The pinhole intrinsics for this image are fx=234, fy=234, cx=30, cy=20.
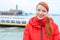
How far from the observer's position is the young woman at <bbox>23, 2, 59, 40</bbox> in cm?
202

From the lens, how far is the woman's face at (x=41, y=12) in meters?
2.02

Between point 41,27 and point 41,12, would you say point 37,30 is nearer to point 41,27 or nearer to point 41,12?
point 41,27

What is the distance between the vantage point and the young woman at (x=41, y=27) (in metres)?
2.02

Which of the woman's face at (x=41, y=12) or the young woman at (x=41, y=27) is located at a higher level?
the woman's face at (x=41, y=12)

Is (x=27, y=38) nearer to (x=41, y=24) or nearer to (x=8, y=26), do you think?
(x=41, y=24)

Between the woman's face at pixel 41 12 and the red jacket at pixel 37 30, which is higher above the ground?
the woman's face at pixel 41 12

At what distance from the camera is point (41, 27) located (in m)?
2.05

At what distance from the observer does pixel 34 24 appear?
2.03 metres

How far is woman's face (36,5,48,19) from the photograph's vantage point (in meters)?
2.02

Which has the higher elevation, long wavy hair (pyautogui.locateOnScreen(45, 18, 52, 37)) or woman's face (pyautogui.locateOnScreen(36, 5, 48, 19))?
woman's face (pyautogui.locateOnScreen(36, 5, 48, 19))

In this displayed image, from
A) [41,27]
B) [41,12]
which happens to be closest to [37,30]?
[41,27]

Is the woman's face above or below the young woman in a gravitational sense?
above

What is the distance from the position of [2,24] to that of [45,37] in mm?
24309

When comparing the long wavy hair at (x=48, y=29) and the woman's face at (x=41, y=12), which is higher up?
the woman's face at (x=41, y=12)
